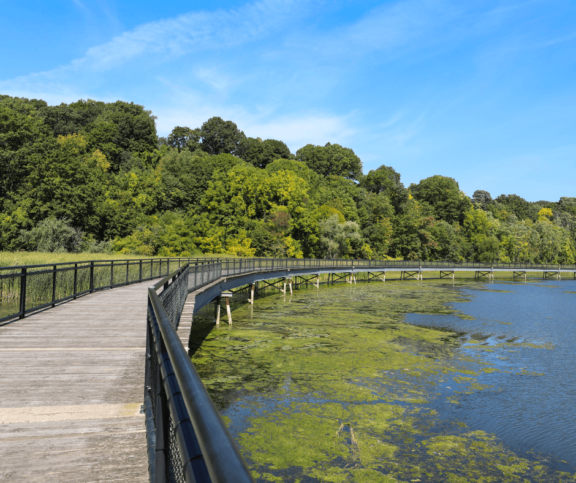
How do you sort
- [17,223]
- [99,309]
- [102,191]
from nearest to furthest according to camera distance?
[99,309] < [17,223] < [102,191]

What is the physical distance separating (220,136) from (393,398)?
90.4 meters

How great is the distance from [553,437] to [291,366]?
7068 mm

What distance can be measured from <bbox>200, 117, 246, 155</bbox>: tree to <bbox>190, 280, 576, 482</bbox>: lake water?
7850 centimetres

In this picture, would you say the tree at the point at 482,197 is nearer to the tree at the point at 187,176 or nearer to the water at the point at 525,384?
the tree at the point at 187,176

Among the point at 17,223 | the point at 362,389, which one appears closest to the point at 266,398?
the point at 362,389

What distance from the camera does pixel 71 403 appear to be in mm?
5008

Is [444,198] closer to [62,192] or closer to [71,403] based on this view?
[62,192]

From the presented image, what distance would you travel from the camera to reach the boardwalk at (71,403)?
369cm

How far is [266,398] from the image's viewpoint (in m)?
11.1

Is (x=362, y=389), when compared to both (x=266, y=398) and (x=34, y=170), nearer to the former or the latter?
(x=266, y=398)

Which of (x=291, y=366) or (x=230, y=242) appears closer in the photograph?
(x=291, y=366)

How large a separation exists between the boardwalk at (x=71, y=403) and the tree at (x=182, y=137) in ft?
310

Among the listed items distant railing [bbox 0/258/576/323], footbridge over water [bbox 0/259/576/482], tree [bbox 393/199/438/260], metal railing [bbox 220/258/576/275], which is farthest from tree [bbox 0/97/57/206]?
tree [bbox 393/199/438/260]

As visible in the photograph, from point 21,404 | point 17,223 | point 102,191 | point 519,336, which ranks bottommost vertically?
point 519,336
